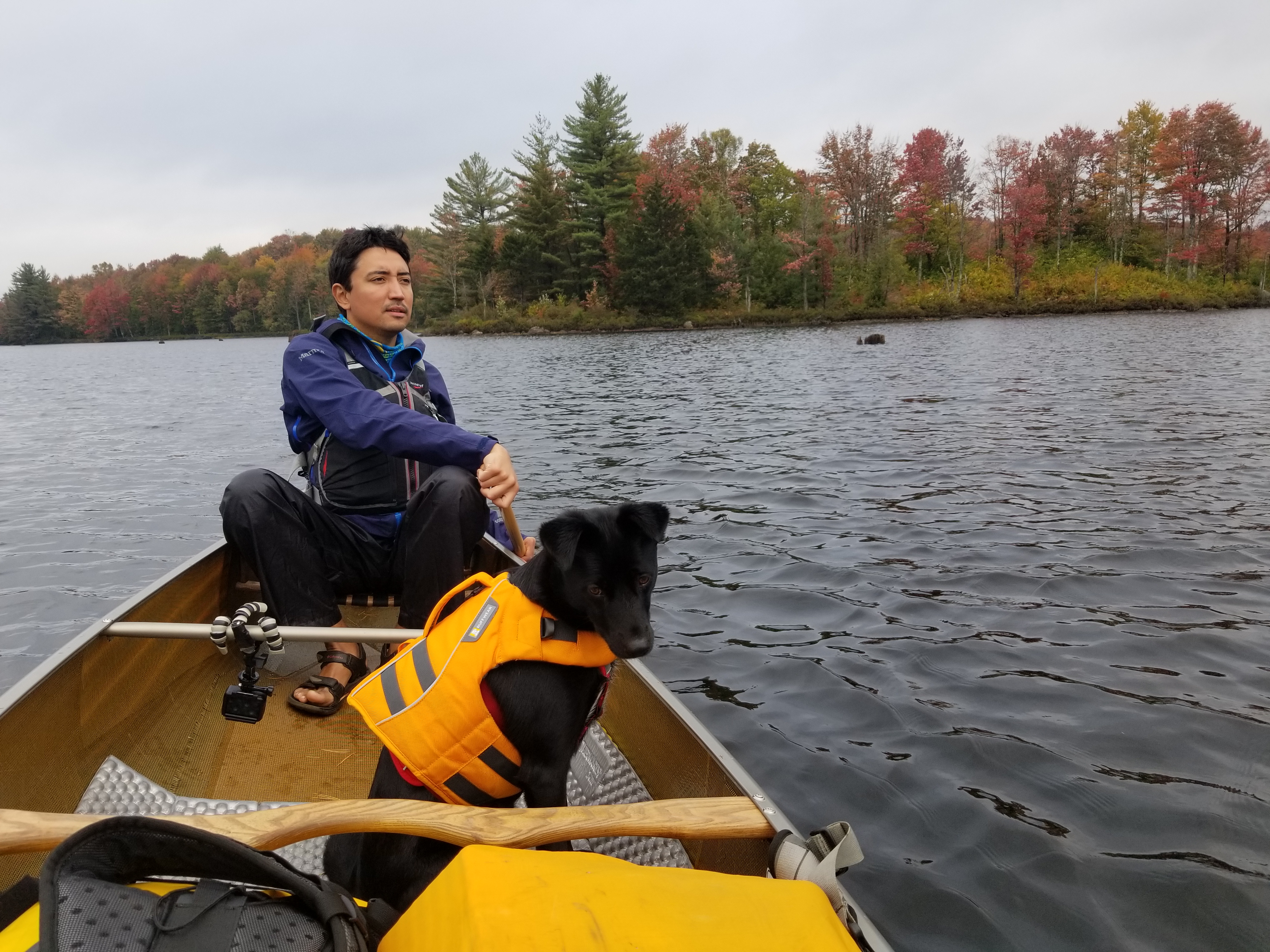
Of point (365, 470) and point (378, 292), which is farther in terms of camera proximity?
point (365, 470)

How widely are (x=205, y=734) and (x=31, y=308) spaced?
138m

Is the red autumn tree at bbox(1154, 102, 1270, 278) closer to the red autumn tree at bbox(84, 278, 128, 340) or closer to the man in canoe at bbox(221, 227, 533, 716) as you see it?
the man in canoe at bbox(221, 227, 533, 716)

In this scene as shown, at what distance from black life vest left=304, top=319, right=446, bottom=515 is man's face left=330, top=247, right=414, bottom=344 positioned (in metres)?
0.14

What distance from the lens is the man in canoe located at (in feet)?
12.2

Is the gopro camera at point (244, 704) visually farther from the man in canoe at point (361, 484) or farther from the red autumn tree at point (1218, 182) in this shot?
the red autumn tree at point (1218, 182)

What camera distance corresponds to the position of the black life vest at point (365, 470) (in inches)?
160

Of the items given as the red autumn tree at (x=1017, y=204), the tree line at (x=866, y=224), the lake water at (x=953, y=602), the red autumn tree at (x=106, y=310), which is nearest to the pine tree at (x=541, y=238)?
the tree line at (x=866, y=224)

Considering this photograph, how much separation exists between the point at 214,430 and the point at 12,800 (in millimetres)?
18985

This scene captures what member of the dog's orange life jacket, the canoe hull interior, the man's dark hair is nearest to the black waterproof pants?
the canoe hull interior

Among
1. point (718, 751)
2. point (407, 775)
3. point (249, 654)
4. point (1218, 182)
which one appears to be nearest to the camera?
point (407, 775)

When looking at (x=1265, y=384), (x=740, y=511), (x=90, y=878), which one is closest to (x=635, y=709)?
(x=90, y=878)

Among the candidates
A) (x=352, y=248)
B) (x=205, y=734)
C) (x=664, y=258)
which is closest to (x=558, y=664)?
(x=205, y=734)

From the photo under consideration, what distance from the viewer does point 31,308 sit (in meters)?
113

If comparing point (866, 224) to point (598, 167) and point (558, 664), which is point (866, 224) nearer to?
point (598, 167)
